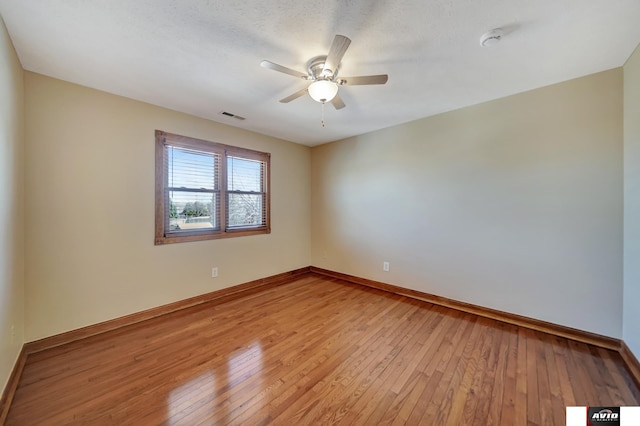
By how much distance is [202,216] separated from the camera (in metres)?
3.32

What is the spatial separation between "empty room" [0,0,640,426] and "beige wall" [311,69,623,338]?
0.02 m

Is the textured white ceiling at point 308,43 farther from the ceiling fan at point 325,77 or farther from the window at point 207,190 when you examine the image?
the window at point 207,190

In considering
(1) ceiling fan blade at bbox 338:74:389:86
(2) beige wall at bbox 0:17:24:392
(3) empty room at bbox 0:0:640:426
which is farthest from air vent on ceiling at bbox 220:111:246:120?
(1) ceiling fan blade at bbox 338:74:389:86

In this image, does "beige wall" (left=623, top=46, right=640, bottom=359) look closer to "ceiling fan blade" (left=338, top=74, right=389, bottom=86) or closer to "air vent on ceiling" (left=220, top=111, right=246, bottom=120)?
"ceiling fan blade" (left=338, top=74, right=389, bottom=86)

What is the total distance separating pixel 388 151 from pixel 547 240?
85.9 inches

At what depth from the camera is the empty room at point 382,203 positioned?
5.12 ft

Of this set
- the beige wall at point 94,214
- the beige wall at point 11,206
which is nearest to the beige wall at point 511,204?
the beige wall at point 94,214

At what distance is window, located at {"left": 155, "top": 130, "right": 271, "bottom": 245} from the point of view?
2.93 meters

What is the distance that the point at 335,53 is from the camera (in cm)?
156

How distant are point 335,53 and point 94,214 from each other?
281 cm

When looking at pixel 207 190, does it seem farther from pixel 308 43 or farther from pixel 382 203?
pixel 382 203

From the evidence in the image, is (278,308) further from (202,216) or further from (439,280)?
(439,280)

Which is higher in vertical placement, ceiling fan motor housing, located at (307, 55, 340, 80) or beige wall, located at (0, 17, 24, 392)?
ceiling fan motor housing, located at (307, 55, 340, 80)

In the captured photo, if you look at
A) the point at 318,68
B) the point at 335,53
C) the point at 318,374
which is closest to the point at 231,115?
the point at 318,68
